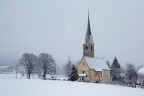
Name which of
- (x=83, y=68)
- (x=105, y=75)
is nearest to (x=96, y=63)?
(x=105, y=75)

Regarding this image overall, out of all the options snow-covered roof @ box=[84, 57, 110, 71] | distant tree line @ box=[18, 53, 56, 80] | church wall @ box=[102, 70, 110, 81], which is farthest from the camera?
church wall @ box=[102, 70, 110, 81]

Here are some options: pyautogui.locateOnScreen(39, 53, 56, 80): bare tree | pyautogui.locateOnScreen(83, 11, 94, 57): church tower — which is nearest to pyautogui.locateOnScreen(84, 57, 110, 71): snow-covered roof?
pyautogui.locateOnScreen(83, 11, 94, 57): church tower

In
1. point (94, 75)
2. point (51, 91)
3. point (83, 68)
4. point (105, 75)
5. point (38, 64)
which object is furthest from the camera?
point (105, 75)

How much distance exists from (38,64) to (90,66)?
58.9 feet

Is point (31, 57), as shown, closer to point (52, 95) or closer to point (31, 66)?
point (31, 66)

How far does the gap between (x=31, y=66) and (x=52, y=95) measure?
209ft

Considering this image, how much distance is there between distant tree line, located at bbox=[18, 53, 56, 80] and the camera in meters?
87.4

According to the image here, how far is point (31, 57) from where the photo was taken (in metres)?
92.7

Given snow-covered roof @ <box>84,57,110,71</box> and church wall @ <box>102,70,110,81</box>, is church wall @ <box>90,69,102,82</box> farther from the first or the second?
church wall @ <box>102,70,110,81</box>

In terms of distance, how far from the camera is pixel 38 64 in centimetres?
9388

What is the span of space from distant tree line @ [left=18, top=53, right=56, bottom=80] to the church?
9777 millimetres

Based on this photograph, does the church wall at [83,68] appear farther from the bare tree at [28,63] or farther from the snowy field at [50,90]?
the snowy field at [50,90]

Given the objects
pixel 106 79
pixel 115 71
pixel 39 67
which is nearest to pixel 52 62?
pixel 39 67

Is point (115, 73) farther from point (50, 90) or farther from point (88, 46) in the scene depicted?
point (50, 90)
